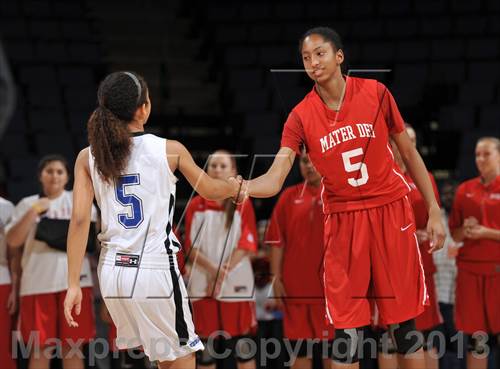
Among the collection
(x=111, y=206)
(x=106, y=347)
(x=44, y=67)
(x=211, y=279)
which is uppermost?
(x=44, y=67)

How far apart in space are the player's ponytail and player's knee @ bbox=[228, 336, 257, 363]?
8.68 feet

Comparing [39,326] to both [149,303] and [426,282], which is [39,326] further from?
[426,282]

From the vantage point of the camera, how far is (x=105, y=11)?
1265 centimetres

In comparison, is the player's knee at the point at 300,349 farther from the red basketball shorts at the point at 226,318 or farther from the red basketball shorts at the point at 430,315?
the red basketball shorts at the point at 430,315

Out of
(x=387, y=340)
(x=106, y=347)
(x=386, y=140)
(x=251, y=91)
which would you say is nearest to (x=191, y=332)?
(x=386, y=140)

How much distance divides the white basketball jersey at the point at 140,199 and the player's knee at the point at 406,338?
124 cm

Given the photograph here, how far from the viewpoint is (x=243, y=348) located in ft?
18.6

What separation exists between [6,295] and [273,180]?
252 centimetres

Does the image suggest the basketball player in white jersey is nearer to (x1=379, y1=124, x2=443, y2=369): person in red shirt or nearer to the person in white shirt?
the person in white shirt

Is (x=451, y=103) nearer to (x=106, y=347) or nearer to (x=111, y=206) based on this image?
(x=106, y=347)

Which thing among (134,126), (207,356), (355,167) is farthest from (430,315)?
(134,126)

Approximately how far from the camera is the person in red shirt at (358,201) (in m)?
3.70

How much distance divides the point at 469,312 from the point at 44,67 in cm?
655

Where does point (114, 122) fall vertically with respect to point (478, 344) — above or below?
above
